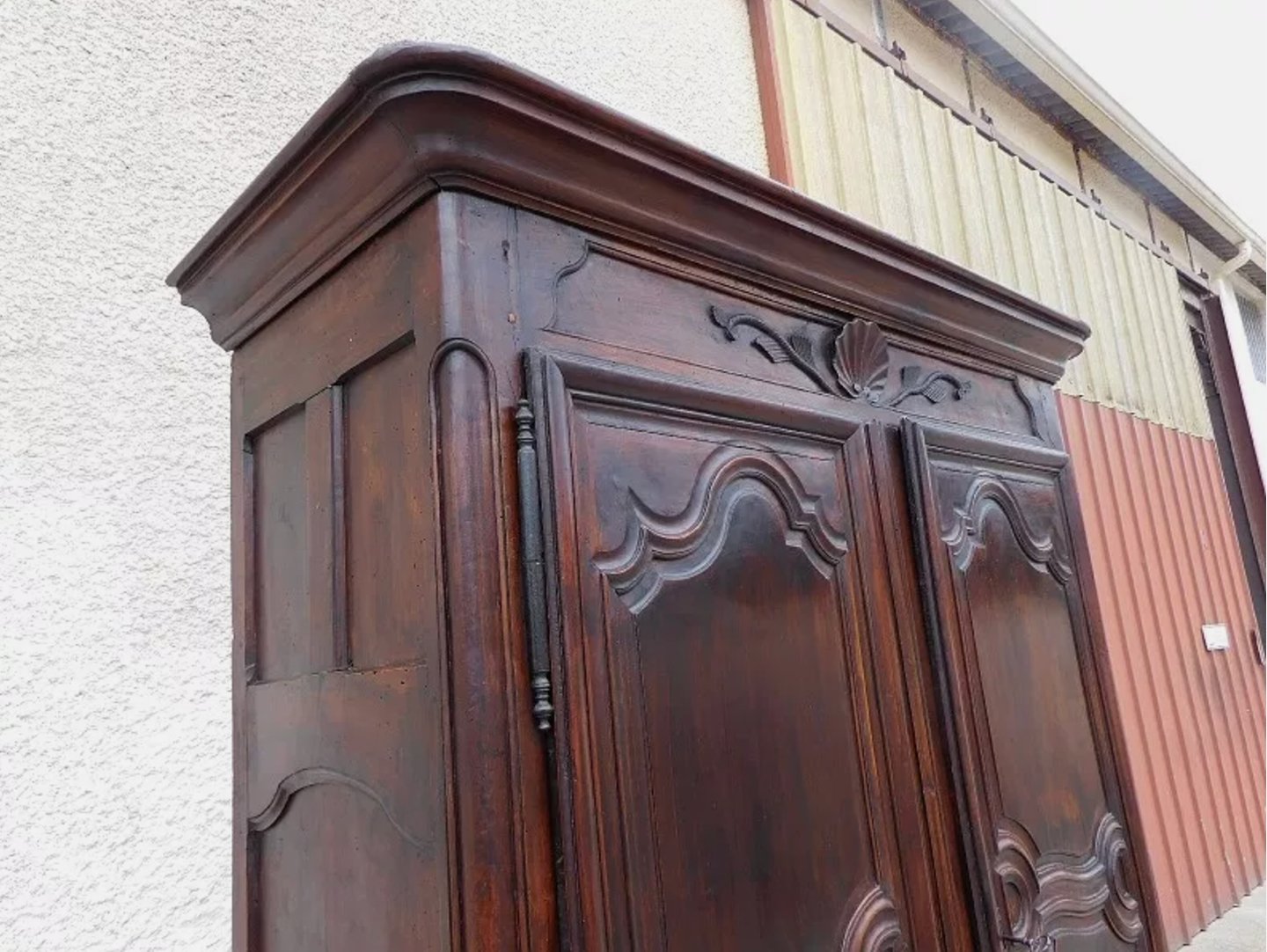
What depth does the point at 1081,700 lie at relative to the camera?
129cm

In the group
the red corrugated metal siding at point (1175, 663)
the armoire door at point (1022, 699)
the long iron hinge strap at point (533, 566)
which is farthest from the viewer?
the red corrugated metal siding at point (1175, 663)

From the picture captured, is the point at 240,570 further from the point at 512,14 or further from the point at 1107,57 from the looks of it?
the point at 1107,57

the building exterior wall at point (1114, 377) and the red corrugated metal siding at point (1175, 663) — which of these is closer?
the building exterior wall at point (1114, 377)

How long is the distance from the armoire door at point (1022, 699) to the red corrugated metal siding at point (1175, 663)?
1.35m

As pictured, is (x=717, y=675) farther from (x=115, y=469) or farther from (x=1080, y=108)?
(x=1080, y=108)

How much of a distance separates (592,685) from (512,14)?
1.42 meters

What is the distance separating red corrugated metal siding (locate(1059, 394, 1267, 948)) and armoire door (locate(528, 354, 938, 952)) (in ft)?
6.22

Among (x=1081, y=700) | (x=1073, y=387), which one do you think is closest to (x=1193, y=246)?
(x=1073, y=387)

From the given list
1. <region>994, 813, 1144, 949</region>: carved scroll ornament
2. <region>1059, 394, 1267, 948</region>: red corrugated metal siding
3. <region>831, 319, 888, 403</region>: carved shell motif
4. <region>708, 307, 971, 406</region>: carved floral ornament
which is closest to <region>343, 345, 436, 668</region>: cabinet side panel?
<region>708, 307, 971, 406</region>: carved floral ornament

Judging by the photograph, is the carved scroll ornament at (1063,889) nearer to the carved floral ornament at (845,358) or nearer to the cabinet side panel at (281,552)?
the carved floral ornament at (845,358)

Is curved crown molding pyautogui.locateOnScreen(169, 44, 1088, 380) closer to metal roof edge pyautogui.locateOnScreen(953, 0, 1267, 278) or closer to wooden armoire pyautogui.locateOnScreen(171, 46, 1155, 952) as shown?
wooden armoire pyautogui.locateOnScreen(171, 46, 1155, 952)

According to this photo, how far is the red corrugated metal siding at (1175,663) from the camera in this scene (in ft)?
8.24

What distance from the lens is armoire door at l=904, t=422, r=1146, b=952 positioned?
103 centimetres

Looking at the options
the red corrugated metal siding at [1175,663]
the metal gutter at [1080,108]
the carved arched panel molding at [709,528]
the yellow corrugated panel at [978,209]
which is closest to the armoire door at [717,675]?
the carved arched panel molding at [709,528]
